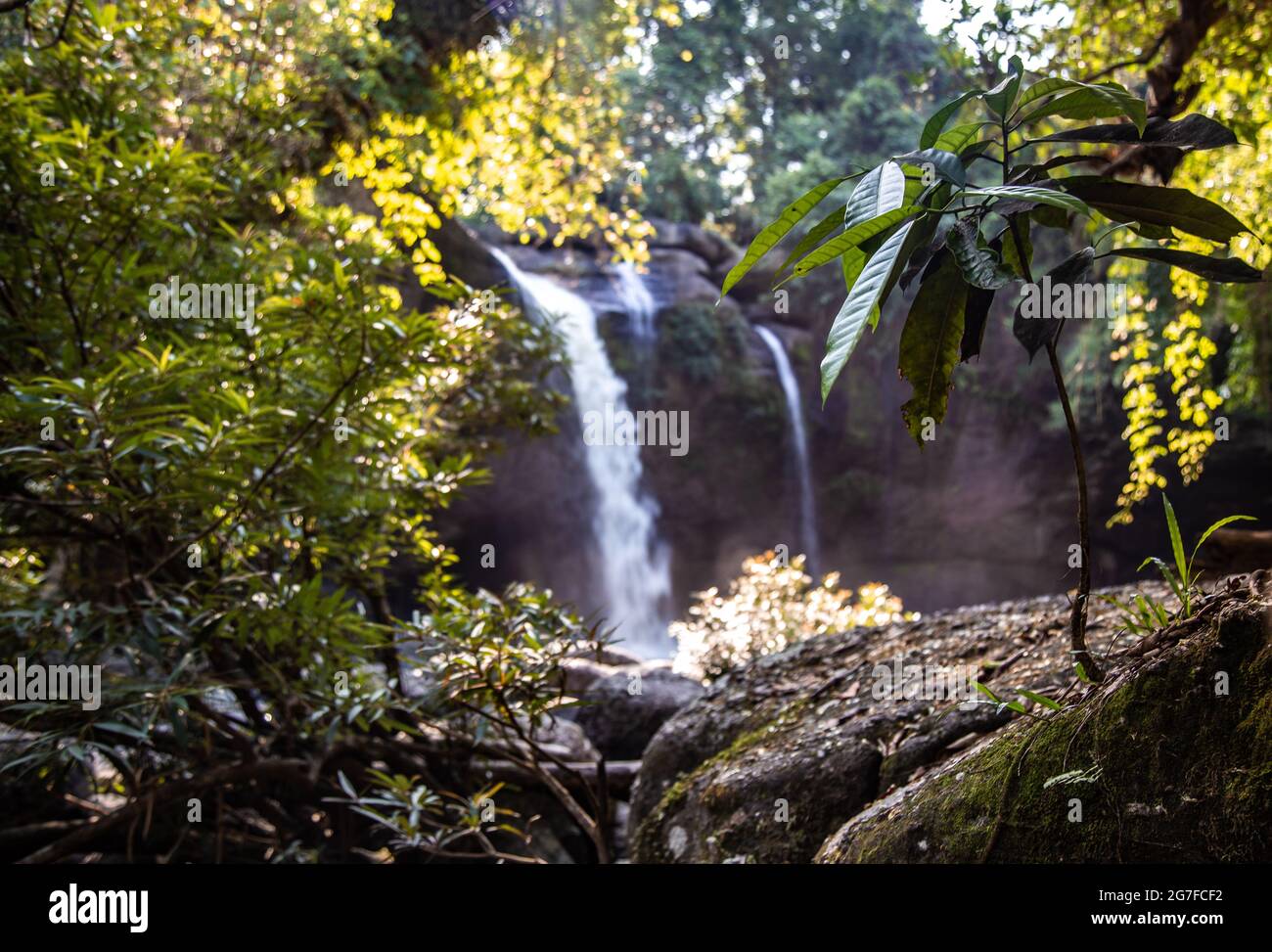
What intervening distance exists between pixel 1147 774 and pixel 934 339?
78 centimetres

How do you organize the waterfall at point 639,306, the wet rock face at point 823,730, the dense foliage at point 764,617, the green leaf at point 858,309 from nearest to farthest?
the green leaf at point 858,309, the wet rock face at point 823,730, the dense foliage at point 764,617, the waterfall at point 639,306

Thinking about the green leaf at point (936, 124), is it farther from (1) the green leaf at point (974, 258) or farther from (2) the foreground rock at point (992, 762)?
(2) the foreground rock at point (992, 762)

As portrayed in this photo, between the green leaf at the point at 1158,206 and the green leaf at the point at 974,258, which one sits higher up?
the green leaf at the point at 1158,206

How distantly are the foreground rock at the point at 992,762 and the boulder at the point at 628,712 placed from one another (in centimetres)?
282

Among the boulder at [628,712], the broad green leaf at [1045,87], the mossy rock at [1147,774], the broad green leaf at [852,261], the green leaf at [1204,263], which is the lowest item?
the boulder at [628,712]

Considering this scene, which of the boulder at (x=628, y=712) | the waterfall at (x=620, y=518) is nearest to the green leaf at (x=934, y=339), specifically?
the boulder at (x=628, y=712)

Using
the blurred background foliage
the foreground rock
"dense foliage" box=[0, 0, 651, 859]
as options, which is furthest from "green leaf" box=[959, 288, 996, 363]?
"dense foliage" box=[0, 0, 651, 859]

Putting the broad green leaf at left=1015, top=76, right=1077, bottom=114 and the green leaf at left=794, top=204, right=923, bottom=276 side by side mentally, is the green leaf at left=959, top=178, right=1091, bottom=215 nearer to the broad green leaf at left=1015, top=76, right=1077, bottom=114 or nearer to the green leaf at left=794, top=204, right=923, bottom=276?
the green leaf at left=794, top=204, right=923, bottom=276

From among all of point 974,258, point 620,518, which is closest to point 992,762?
point 974,258

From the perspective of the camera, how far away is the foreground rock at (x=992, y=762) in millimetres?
1332

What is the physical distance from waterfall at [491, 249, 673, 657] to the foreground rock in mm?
9175

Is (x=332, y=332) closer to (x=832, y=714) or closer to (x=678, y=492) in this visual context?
(x=832, y=714)

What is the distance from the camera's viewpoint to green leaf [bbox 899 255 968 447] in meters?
1.53

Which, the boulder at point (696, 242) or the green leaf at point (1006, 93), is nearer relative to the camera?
the green leaf at point (1006, 93)
